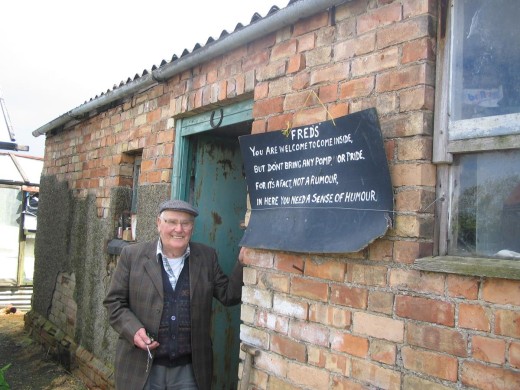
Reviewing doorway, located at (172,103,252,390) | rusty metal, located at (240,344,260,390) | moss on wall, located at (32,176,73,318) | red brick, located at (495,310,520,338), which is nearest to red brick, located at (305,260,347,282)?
rusty metal, located at (240,344,260,390)

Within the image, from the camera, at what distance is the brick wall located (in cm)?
174

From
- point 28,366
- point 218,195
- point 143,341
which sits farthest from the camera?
point 28,366

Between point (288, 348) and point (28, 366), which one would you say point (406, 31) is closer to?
point (288, 348)

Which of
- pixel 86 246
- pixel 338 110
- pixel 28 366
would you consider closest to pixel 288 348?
pixel 338 110

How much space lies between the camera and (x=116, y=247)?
4.42 m

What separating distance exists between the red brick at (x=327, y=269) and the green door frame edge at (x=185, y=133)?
136cm

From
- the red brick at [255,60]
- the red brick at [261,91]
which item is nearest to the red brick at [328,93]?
the red brick at [261,91]

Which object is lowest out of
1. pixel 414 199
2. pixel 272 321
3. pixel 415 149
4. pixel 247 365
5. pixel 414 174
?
pixel 247 365

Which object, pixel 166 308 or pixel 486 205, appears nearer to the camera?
pixel 486 205

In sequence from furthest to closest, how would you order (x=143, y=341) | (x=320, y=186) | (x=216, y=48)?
(x=216, y=48), (x=143, y=341), (x=320, y=186)

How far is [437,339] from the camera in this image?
1.81 m

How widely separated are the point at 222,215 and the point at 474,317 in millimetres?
2513

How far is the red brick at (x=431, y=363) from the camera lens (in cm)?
176

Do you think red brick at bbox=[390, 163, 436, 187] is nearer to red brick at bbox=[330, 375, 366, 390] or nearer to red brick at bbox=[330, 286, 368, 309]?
red brick at bbox=[330, 286, 368, 309]
